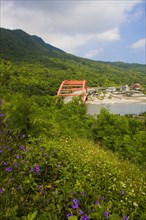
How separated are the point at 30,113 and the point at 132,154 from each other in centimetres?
1137

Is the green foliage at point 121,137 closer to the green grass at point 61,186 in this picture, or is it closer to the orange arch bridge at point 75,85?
the green grass at point 61,186

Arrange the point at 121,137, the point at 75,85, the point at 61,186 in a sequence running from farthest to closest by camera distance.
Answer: the point at 75,85, the point at 121,137, the point at 61,186

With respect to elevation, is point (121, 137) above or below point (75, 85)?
below

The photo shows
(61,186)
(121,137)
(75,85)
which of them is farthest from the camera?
(75,85)

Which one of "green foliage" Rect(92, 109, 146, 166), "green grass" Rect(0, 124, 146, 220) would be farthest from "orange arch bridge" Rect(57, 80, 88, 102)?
"green grass" Rect(0, 124, 146, 220)

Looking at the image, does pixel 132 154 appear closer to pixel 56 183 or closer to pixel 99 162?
pixel 99 162

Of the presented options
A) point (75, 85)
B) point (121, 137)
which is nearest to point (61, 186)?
point (121, 137)

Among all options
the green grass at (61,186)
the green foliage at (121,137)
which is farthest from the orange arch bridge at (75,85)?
the green grass at (61,186)

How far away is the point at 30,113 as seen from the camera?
682 centimetres

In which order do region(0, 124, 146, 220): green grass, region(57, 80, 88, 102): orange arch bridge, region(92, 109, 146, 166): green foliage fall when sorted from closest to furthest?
region(0, 124, 146, 220): green grass → region(92, 109, 146, 166): green foliage → region(57, 80, 88, 102): orange arch bridge

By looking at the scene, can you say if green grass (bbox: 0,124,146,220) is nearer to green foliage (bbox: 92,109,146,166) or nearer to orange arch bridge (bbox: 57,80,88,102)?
green foliage (bbox: 92,109,146,166)

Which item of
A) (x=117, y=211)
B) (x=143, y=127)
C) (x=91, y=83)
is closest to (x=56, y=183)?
(x=117, y=211)

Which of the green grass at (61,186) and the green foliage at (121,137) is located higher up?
the green grass at (61,186)

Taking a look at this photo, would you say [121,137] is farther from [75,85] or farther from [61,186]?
[75,85]
